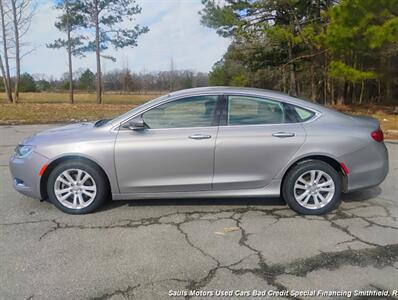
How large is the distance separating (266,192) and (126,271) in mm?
1974

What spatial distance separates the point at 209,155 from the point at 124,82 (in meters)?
68.0

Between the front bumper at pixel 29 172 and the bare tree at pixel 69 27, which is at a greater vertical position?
the bare tree at pixel 69 27

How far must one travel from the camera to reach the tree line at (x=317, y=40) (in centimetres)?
1392

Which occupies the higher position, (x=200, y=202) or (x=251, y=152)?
(x=251, y=152)

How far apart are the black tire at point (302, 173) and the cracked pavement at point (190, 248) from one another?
10cm

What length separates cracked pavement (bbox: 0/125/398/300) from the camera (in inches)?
104

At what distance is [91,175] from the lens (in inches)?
154

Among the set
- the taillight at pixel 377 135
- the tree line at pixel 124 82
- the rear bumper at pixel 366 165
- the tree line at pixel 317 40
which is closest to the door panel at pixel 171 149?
the rear bumper at pixel 366 165

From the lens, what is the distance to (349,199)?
4500 millimetres

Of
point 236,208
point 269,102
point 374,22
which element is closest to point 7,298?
point 236,208

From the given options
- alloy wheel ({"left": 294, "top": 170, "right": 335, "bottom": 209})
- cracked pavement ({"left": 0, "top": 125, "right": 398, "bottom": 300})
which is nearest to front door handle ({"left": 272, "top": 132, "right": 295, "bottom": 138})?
alloy wheel ({"left": 294, "top": 170, "right": 335, "bottom": 209})

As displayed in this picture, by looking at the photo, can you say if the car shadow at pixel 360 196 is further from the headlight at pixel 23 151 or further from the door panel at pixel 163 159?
the headlight at pixel 23 151

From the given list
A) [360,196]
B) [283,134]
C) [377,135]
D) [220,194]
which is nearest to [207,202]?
[220,194]

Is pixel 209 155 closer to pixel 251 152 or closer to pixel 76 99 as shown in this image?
pixel 251 152
